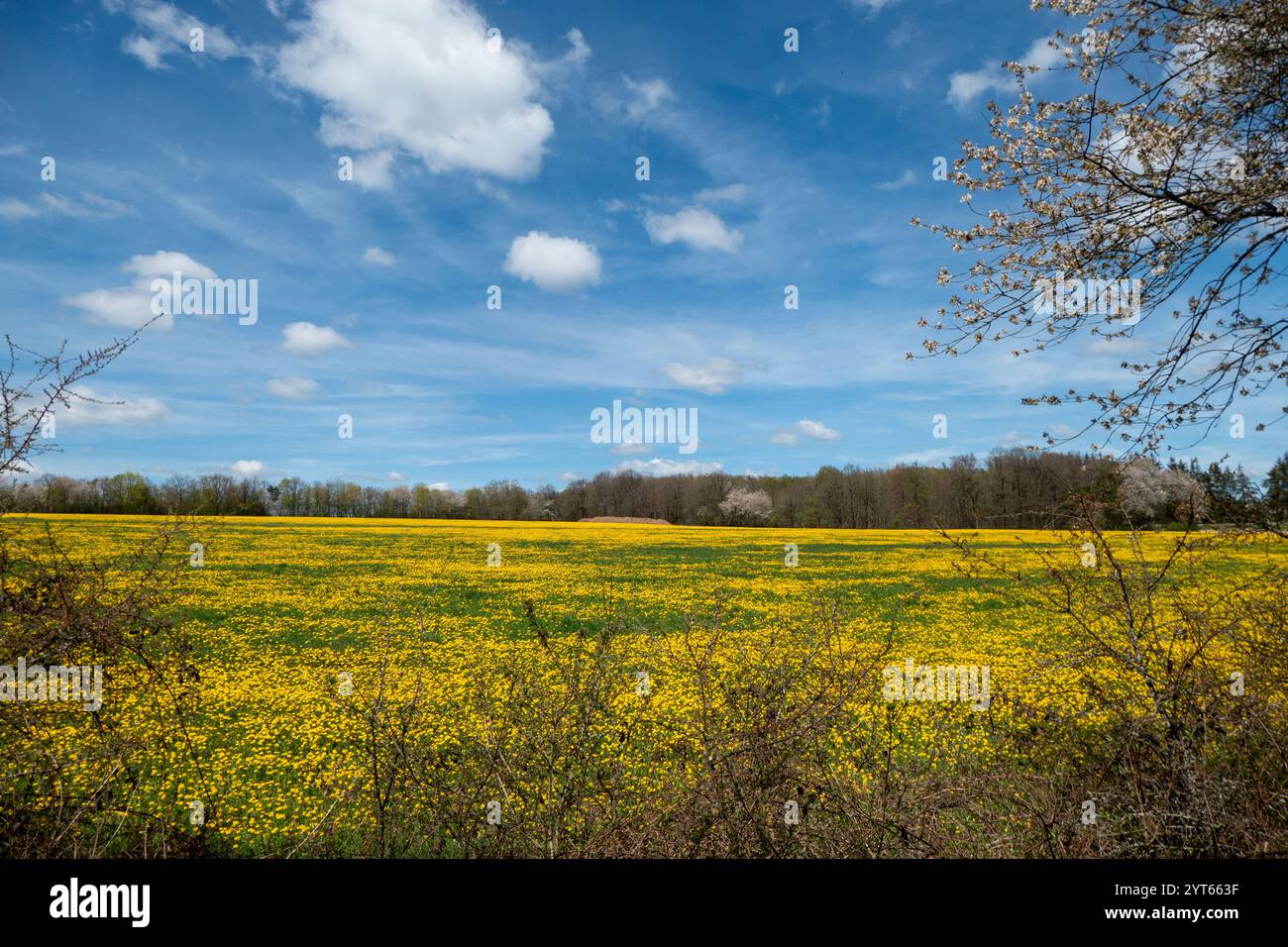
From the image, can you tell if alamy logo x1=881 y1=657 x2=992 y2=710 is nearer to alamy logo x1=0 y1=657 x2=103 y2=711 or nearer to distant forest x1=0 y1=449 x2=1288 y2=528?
alamy logo x1=0 y1=657 x2=103 y2=711

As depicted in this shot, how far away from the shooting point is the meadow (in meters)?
4.63

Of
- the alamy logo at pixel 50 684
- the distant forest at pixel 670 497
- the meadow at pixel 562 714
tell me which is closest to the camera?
the meadow at pixel 562 714

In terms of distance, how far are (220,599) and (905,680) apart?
18810mm

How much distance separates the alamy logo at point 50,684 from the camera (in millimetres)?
4969

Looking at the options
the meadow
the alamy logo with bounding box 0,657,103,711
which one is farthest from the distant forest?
the alamy logo with bounding box 0,657,103,711

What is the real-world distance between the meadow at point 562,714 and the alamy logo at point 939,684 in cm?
22

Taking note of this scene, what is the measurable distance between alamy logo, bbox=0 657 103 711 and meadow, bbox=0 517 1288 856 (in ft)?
0.59
